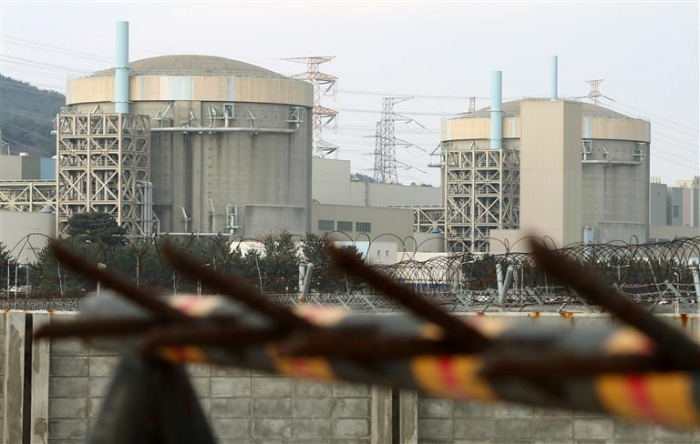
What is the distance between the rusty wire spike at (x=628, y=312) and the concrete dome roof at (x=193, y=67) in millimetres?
99306

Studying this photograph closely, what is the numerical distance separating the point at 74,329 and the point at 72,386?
1002 centimetres

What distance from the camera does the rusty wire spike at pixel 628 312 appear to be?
2.47 m

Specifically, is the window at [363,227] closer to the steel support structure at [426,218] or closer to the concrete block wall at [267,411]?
the steel support structure at [426,218]

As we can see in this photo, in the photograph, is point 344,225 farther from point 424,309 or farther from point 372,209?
point 424,309

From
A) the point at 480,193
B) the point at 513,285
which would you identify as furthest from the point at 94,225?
the point at 513,285

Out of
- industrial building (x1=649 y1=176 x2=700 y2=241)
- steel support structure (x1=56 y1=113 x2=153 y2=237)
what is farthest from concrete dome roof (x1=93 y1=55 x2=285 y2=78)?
industrial building (x1=649 y1=176 x2=700 y2=241)

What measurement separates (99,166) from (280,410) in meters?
83.9

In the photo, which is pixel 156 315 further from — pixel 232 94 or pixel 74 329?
pixel 232 94

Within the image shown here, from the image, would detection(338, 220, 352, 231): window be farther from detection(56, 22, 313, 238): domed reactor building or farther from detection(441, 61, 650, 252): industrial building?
detection(56, 22, 313, 238): domed reactor building

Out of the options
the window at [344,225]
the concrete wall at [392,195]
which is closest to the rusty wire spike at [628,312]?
the window at [344,225]

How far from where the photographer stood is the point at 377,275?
112 inches

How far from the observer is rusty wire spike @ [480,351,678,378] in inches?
99.3

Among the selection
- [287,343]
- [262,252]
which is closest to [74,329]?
[287,343]

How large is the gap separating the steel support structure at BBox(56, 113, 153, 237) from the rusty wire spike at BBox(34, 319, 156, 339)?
92.9m
